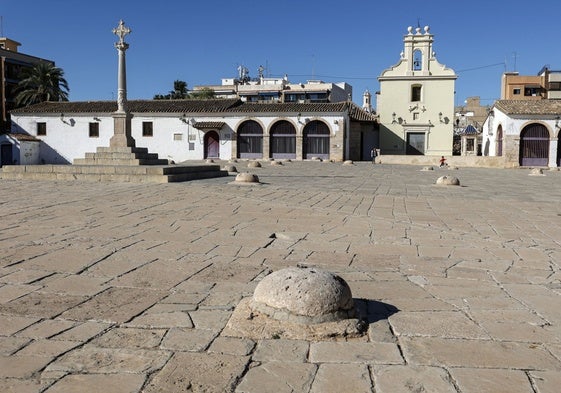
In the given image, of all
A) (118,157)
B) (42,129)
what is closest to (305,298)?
(118,157)

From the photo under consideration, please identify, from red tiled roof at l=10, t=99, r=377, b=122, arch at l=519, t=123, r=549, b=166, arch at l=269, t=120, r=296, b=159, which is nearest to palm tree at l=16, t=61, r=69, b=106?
red tiled roof at l=10, t=99, r=377, b=122

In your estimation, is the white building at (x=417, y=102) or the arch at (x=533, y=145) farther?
the white building at (x=417, y=102)

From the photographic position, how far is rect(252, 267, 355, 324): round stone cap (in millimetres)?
3201

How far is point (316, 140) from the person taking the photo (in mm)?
36500

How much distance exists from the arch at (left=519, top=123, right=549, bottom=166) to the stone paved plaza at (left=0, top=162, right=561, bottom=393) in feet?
91.4

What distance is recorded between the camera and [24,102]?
160ft

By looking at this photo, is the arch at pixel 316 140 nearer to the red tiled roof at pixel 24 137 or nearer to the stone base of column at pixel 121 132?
the red tiled roof at pixel 24 137

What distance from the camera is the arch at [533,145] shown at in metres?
33.4

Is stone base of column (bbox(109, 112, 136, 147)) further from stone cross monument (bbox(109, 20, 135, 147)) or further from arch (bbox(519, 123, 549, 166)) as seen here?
arch (bbox(519, 123, 549, 166))

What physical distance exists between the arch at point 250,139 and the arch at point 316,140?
3.17m

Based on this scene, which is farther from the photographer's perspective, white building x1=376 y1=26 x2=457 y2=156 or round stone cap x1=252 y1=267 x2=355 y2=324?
white building x1=376 y1=26 x2=457 y2=156

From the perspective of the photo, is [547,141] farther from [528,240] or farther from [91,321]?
[91,321]

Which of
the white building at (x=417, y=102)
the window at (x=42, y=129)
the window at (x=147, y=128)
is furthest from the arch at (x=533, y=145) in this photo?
the window at (x=42, y=129)

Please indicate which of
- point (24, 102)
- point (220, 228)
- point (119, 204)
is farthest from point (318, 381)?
point (24, 102)
